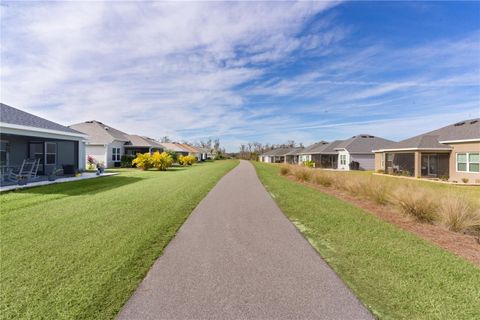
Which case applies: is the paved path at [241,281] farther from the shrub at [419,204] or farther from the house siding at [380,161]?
the house siding at [380,161]

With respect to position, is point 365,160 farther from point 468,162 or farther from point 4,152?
point 4,152

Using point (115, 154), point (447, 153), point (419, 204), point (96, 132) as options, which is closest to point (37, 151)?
point (115, 154)

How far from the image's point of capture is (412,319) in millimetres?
2752

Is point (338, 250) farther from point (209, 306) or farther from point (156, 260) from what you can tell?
point (156, 260)

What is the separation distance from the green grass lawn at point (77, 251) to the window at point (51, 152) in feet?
33.0

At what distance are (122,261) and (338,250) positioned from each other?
148 inches

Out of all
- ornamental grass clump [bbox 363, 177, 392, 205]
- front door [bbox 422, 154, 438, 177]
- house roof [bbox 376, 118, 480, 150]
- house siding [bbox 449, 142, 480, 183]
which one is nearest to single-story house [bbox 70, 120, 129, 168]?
ornamental grass clump [bbox 363, 177, 392, 205]

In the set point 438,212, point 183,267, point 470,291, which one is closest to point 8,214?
point 183,267

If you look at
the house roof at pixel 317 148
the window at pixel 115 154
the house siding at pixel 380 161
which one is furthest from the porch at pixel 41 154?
the house roof at pixel 317 148

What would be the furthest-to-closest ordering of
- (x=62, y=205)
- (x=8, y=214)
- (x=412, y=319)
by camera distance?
(x=62, y=205)
(x=8, y=214)
(x=412, y=319)

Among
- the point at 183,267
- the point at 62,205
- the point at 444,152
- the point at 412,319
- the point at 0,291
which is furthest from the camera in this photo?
the point at 444,152

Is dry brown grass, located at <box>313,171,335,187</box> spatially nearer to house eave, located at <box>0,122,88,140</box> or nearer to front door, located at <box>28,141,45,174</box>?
house eave, located at <box>0,122,88,140</box>

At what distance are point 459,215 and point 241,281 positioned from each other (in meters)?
6.45

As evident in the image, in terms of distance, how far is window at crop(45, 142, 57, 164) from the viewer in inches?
691
